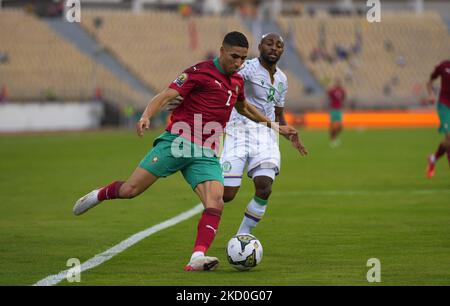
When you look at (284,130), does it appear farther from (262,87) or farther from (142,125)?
(142,125)

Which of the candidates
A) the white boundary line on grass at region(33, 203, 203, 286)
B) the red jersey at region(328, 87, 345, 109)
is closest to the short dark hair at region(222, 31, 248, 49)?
the white boundary line on grass at region(33, 203, 203, 286)

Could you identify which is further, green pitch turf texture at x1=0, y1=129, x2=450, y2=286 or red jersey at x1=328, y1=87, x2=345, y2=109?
red jersey at x1=328, y1=87, x2=345, y2=109

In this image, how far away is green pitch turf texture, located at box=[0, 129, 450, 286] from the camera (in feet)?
30.5

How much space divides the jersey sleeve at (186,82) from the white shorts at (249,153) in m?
1.92

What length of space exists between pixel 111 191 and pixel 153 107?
49.5 inches

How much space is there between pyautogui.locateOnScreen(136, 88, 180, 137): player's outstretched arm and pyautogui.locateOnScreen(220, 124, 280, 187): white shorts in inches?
81.3

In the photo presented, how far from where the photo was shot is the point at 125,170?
25.0 m

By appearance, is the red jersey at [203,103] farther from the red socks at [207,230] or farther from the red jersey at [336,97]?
the red jersey at [336,97]

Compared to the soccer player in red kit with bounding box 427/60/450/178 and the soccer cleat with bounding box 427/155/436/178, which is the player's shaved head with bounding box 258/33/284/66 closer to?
the soccer player in red kit with bounding box 427/60/450/178

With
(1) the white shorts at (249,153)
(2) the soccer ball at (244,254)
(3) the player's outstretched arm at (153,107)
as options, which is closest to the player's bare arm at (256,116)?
(1) the white shorts at (249,153)

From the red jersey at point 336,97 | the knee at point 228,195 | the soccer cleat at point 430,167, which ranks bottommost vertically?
the red jersey at point 336,97

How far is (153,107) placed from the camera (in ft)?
31.1

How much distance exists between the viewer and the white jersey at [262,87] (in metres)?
11.7
